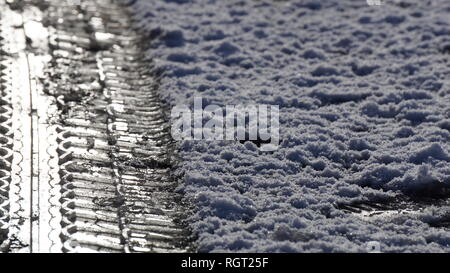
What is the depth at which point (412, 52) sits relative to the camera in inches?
355

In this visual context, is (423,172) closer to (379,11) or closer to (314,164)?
(314,164)

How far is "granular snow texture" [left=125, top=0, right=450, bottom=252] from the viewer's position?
5828 millimetres

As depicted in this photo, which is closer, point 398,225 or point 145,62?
point 398,225

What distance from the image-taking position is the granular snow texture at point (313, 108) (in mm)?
5828

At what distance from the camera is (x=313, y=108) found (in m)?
7.73

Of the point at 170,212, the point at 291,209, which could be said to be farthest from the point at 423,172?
the point at 170,212

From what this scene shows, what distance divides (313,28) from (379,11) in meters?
1.05
